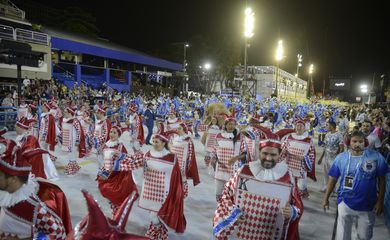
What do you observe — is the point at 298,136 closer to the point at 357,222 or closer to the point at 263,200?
the point at 357,222

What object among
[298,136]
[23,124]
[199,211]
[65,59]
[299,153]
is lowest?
[199,211]

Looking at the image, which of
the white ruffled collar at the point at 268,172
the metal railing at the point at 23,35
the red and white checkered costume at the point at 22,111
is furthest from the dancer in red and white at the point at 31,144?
the metal railing at the point at 23,35

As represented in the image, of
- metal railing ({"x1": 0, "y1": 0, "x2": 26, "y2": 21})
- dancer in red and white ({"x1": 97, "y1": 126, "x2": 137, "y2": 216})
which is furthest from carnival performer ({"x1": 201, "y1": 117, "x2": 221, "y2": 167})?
metal railing ({"x1": 0, "y1": 0, "x2": 26, "y2": 21})

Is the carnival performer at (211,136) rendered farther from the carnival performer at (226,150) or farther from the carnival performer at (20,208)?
the carnival performer at (20,208)

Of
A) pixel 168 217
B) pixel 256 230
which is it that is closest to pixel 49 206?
pixel 256 230

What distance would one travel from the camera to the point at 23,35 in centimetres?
2394

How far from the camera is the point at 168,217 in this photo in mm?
4660

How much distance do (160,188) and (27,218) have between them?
2.50 meters

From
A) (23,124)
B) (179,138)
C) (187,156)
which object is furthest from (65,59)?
(187,156)

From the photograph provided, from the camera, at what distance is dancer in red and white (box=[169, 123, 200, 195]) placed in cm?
616

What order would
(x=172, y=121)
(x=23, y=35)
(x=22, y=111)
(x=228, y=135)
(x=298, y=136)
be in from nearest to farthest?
1. (x=228, y=135)
2. (x=298, y=136)
3. (x=172, y=121)
4. (x=22, y=111)
5. (x=23, y=35)

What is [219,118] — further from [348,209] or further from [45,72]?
[45,72]

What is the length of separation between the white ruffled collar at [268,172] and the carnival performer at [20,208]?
182cm

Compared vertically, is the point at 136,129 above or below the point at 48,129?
below
